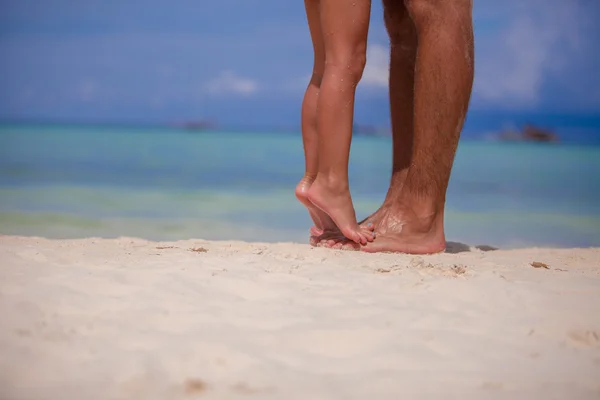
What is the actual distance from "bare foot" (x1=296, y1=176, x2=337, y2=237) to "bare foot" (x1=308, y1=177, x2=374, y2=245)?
0.05 m

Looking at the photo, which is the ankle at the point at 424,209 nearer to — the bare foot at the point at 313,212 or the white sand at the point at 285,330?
the bare foot at the point at 313,212

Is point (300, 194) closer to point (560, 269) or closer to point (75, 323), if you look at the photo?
point (560, 269)

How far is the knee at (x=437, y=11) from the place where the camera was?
6.00 feet

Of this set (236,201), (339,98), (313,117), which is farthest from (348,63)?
(236,201)

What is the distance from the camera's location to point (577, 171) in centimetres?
680

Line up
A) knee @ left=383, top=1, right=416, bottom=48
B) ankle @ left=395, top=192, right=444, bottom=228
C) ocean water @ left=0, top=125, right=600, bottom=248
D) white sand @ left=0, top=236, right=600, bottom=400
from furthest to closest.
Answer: ocean water @ left=0, top=125, right=600, bottom=248, knee @ left=383, top=1, right=416, bottom=48, ankle @ left=395, top=192, right=444, bottom=228, white sand @ left=0, top=236, right=600, bottom=400

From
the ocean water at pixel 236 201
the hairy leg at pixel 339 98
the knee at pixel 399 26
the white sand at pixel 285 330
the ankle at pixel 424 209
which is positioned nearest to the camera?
the white sand at pixel 285 330

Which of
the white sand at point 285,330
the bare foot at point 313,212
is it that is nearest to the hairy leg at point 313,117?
the bare foot at point 313,212

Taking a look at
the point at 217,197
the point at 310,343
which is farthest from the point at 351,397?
the point at 217,197

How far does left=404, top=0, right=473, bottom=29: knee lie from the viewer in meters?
1.83

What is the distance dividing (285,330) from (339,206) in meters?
0.81

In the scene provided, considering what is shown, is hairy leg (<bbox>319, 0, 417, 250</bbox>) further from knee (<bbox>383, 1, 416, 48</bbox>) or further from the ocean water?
the ocean water

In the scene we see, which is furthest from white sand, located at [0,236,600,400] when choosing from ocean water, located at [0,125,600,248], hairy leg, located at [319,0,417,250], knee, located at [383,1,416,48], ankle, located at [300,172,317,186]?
ocean water, located at [0,125,600,248]

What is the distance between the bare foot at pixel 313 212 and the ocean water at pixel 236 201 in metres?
1.06
